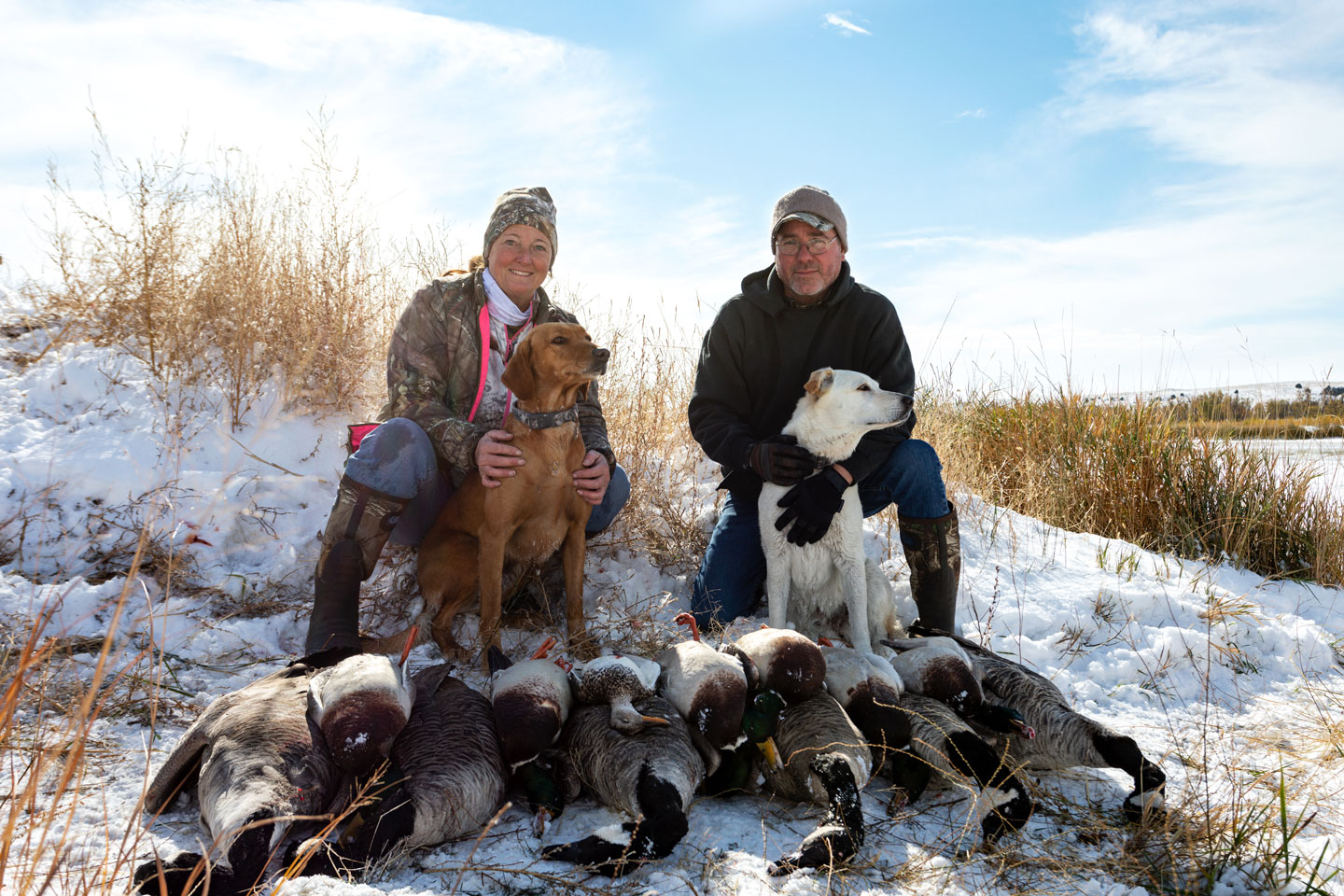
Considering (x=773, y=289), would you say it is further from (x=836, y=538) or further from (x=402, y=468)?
(x=402, y=468)

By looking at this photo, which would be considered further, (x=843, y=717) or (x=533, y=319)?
(x=533, y=319)

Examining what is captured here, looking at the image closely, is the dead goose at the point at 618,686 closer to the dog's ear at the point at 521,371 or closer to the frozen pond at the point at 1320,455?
the dog's ear at the point at 521,371

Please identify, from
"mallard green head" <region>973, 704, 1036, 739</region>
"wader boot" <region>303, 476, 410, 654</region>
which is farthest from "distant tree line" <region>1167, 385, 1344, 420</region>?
"wader boot" <region>303, 476, 410, 654</region>

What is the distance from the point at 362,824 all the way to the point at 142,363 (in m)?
5.38

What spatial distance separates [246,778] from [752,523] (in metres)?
2.70

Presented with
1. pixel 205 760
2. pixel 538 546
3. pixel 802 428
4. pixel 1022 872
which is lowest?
pixel 1022 872

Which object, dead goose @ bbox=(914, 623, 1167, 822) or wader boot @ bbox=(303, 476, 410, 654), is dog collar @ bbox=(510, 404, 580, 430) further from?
dead goose @ bbox=(914, 623, 1167, 822)

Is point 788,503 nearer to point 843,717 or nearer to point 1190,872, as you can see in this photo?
point 843,717

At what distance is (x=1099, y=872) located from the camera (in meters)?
2.16

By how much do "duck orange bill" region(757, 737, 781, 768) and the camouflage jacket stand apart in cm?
188

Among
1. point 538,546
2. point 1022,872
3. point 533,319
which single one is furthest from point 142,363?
point 1022,872

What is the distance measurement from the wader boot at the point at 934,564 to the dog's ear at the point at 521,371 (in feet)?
6.73

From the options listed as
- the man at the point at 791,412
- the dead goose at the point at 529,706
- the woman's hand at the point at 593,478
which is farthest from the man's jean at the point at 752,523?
the dead goose at the point at 529,706

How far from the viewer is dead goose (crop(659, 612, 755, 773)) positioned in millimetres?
2596
